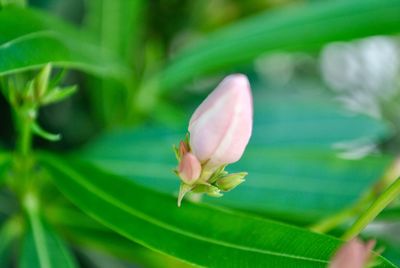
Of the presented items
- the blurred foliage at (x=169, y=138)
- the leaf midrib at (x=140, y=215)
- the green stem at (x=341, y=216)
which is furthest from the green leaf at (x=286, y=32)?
the leaf midrib at (x=140, y=215)

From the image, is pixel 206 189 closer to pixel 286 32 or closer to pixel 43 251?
pixel 43 251

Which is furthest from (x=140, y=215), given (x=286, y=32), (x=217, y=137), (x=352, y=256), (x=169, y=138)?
(x=286, y=32)

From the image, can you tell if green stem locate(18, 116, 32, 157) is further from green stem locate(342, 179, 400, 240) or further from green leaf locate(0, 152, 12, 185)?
green stem locate(342, 179, 400, 240)

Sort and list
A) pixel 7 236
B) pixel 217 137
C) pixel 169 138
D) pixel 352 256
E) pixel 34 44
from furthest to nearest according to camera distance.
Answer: pixel 169 138 → pixel 7 236 → pixel 34 44 → pixel 217 137 → pixel 352 256

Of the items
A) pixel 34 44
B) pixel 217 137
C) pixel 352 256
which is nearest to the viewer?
pixel 352 256

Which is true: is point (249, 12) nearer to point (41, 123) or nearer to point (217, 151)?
point (41, 123)

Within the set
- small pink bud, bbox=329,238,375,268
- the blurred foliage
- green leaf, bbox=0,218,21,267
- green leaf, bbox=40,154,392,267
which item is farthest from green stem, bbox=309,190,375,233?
green leaf, bbox=0,218,21,267
